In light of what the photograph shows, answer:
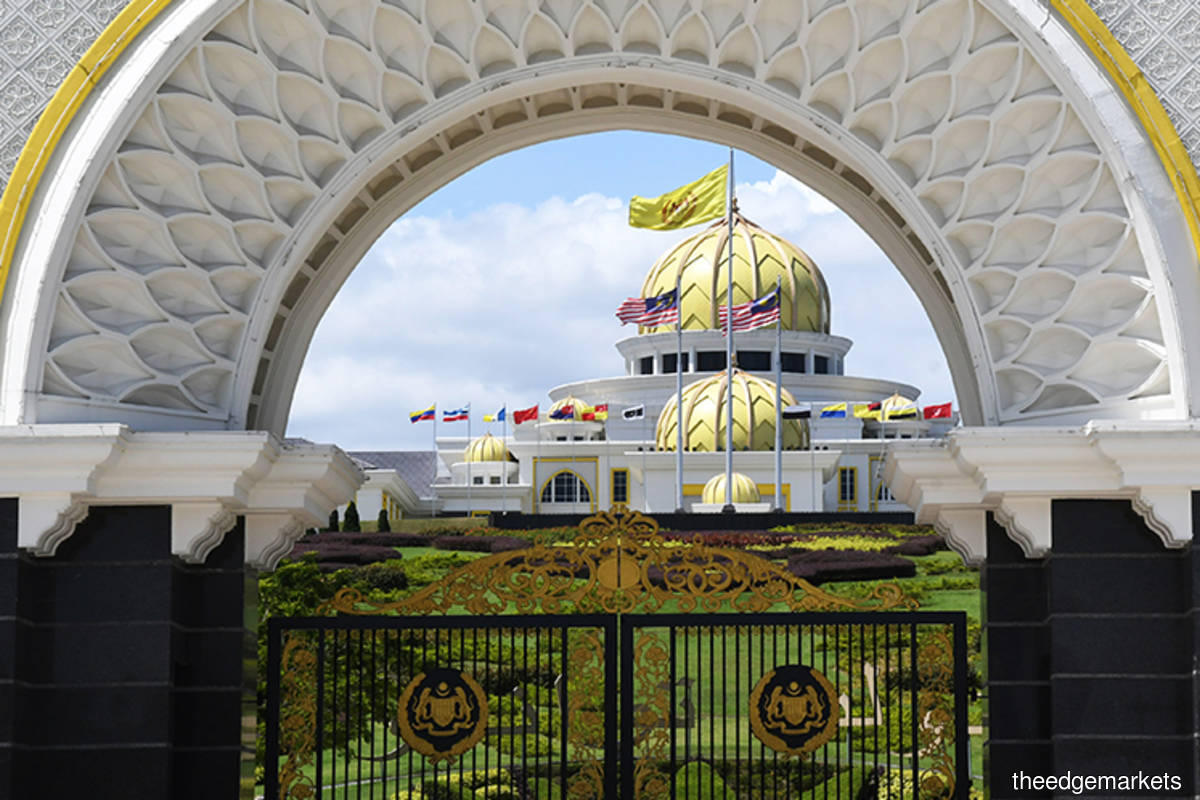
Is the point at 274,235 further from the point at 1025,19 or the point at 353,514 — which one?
the point at 353,514

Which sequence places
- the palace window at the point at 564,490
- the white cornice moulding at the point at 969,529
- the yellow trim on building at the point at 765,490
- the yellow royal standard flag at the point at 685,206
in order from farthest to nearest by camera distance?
the palace window at the point at 564,490 → the yellow trim on building at the point at 765,490 → the yellow royal standard flag at the point at 685,206 → the white cornice moulding at the point at 969,529

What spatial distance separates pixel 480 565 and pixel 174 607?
1500 mm

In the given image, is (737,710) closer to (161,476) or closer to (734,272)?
(161,476)

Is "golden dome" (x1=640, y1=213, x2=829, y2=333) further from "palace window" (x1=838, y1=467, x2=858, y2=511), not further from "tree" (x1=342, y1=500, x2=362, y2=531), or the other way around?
"tree" (x1=342, y1=500, x2=362, y2=531)

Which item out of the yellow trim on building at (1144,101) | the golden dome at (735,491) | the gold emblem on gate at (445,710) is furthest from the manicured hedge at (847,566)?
the yellow trim on building at (1144,101)

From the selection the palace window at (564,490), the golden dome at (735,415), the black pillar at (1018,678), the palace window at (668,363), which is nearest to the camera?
the black pillar at (1018,678)

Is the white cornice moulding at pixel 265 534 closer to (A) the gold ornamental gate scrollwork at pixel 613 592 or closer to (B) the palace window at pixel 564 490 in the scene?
(A) the gold ornamental gate scrollwork at pixel 613 592

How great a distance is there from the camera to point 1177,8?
24.5ft

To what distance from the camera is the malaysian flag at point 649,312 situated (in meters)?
28.6

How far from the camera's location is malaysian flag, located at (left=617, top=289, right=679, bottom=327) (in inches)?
1128

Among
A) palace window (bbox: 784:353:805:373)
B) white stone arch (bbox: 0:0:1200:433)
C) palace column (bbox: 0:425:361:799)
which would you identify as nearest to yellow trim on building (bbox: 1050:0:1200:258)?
white stone arch (bbox: 0:0:1200:433)

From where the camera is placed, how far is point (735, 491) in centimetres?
3647

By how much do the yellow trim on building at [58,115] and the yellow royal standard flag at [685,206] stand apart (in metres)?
10.7

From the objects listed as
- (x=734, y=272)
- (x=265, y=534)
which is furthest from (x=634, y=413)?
(x=265, y=534)
